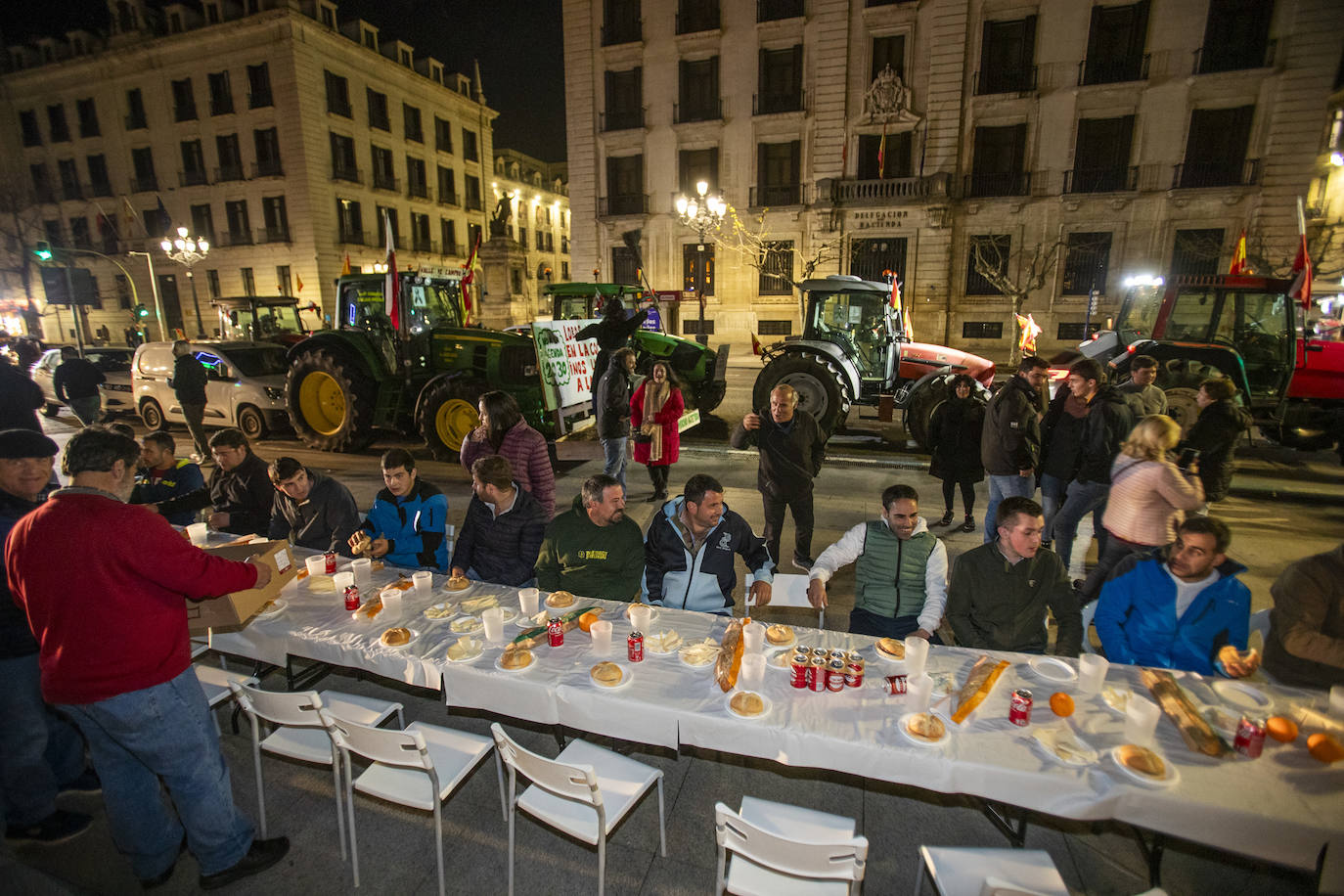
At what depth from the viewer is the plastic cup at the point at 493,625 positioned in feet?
9.95

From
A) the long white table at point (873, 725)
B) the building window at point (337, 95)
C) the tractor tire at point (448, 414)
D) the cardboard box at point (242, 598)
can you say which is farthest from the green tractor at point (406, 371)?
the building window at point (337, 95)

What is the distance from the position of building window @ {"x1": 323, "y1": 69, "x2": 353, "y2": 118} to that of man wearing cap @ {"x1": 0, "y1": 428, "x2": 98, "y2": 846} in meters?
33.0

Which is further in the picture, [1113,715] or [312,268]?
[312,268]

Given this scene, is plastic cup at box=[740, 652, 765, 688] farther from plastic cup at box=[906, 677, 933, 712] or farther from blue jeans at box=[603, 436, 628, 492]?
blue jeans at box=[603, 436, 628, 492]

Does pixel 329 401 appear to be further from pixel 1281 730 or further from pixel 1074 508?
pixel 1281 730

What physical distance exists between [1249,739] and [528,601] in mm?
3049

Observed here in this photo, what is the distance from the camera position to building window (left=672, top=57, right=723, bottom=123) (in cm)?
2369

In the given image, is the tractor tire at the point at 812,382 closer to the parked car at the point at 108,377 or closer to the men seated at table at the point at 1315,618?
the men seated at table at the point at 1315,618

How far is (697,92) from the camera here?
2403 cm

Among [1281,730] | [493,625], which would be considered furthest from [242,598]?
[1281,730]

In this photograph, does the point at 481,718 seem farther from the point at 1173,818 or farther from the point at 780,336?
the point at 780,336

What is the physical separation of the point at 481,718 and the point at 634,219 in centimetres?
2412

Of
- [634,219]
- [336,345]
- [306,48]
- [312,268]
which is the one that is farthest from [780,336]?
[306,48]

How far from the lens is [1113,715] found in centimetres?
→ 245
